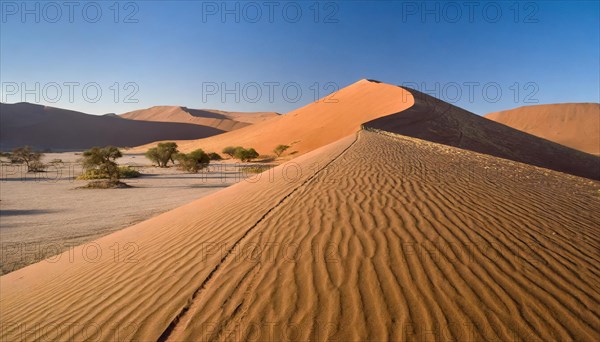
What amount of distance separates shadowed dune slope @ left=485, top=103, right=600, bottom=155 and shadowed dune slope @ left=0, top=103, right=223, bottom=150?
91287 mm

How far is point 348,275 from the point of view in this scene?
3.11 m

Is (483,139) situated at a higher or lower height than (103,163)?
higher

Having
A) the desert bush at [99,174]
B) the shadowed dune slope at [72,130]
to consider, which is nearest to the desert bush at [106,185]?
the desert bush at [99,174]

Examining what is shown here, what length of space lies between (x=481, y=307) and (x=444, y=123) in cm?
3054

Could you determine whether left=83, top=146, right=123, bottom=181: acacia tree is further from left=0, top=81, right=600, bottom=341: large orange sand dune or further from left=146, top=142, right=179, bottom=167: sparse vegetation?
left=0, top=81, right=600, bottom=341: large orange sand dune

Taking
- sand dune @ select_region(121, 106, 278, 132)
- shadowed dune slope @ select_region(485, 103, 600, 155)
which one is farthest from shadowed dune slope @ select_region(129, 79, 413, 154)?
sand dune @ select_region(121, 106, 278, 132)

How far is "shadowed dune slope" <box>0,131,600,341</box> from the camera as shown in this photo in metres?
2.53

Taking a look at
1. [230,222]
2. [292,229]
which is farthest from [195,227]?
[292,229]

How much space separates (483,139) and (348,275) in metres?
29.6

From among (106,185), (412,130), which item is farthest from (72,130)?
(412,130)

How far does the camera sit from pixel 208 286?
3.24m

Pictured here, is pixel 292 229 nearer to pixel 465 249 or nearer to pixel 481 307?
pixel 465 249

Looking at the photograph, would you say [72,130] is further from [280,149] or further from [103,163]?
[103,163]

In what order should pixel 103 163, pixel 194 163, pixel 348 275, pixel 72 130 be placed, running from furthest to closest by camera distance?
pixel 72 130, pixel 194 163, pixel 103 163, pixel 348 275
